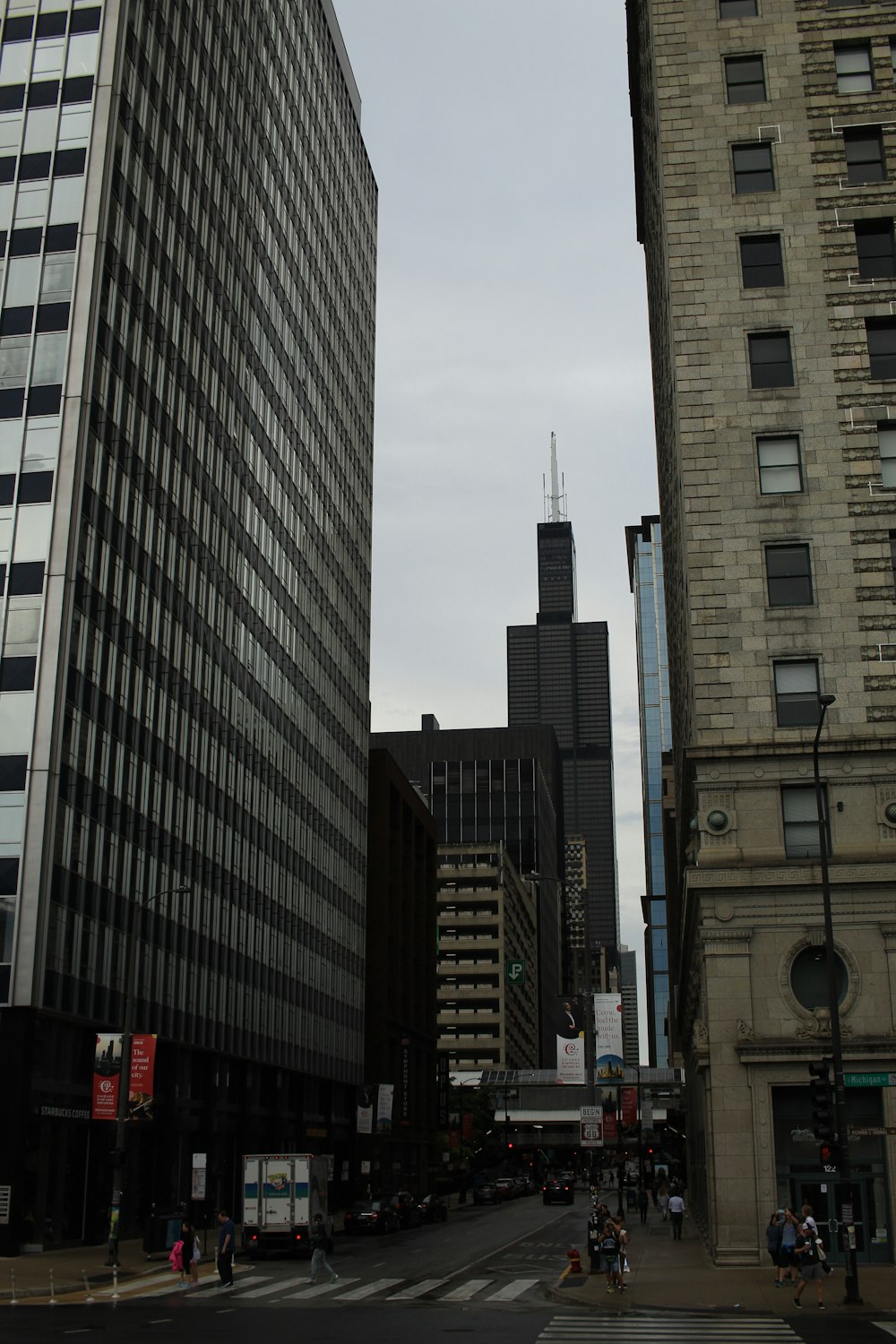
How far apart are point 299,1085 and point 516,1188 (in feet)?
169

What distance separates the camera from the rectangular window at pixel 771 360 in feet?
141

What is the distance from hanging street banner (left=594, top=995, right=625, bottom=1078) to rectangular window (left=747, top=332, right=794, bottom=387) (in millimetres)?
30550

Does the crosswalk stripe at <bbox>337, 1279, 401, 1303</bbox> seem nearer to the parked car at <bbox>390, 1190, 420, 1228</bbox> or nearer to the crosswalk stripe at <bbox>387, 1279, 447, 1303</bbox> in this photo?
the crosswalk stripe at <bbox>387, 1279, 447, 1303</bbox>

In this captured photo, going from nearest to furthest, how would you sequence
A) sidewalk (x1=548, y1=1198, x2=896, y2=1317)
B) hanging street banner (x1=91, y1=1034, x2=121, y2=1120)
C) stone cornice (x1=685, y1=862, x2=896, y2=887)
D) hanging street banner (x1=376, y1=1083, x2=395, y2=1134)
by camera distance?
1. sidewalk (x1=548, y1=1198, x2=896, y2=1317)
2. stone cornice (x1=685, y1=862, x2=896, y2=887)
3. hanging street banner (x1=91, y1=1034, x2=121, y2=1120)
4. hanging street banner (x1=376, y1=1083, x2=395, y2=1134)

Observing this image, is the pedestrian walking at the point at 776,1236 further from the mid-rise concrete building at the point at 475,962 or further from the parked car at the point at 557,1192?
the mid-rise concrete building at the point at 475,962

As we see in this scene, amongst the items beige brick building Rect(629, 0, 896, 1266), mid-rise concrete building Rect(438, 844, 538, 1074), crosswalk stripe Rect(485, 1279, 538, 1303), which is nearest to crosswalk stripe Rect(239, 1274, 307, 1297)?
crosswalk stripe Rect(485, 1279, 538, 1303)

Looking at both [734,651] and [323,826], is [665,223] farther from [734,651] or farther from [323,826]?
[323,826]

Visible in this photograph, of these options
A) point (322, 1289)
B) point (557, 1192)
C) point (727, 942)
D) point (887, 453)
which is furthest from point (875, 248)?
point (557, 1192)

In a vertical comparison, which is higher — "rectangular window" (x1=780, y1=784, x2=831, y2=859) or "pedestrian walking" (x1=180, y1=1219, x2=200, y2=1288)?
"rectangular window" (x1=780, y1=784, x2=831, y2=859)

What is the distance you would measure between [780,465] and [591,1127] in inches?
849

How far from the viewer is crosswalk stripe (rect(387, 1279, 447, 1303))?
30.7 metres

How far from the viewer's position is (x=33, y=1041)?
43.3m

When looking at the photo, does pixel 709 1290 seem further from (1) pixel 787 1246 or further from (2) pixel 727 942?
(2) pixel 727 942

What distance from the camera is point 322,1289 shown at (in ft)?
107
